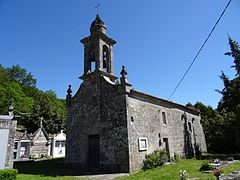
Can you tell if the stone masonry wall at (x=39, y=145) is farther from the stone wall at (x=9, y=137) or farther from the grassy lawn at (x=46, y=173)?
the stone wall at (x=9, y=137)

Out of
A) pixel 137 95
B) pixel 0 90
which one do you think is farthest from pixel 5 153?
pixel 0 90

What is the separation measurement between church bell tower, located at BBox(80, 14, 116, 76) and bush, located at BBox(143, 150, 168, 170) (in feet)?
23.2

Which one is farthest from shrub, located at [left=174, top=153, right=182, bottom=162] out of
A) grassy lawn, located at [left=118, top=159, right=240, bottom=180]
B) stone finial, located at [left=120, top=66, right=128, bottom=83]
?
stone finial, located at [left=120, top=66, right=128, bottom=83]

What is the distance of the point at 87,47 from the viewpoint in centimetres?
1594

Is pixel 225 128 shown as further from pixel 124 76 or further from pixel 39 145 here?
pixel 39 145

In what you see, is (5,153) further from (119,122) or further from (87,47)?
(87,47)

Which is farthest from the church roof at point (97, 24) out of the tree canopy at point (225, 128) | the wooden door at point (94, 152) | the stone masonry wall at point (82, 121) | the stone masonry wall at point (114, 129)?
the tree canopy at point (225, 128)

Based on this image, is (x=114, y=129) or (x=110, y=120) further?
(x=110, y=120)

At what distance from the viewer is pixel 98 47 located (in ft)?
48.9

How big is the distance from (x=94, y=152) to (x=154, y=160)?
429 centimetres

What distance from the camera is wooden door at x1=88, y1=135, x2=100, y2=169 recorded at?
13156 millimetres

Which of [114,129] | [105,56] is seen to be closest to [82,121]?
[114,129]

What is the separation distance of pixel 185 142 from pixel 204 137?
6.98m

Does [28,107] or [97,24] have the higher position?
[97,24]
